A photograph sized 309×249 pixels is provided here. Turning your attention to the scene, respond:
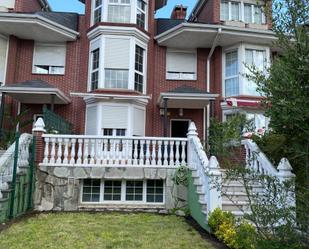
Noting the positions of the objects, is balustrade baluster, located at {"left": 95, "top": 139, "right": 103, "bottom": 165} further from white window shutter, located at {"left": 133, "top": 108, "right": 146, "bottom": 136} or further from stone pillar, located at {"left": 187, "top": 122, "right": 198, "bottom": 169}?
white window shutter, located at {"left": 133, "top": 108, "right": 146, "bottom": 136}

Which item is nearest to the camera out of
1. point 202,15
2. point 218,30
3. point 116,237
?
point 116,237

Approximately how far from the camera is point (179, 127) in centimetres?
1540

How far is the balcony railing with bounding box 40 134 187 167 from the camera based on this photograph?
31.5 feet

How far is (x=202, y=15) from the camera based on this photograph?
707 inches

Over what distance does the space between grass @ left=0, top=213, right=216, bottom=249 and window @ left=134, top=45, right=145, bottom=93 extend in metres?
7.16

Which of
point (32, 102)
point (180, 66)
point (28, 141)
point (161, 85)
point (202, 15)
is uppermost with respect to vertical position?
point (202, 15)

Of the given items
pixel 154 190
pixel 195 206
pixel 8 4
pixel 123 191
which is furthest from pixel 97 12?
pixel 195 206

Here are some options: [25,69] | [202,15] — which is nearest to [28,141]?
[25,69]

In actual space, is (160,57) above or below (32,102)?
above

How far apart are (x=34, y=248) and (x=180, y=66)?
11.5 metres

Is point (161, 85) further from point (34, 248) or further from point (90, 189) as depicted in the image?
point (34, 248)

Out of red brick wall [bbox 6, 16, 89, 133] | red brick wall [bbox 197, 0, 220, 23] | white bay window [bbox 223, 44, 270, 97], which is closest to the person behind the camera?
red brick wall [bbox 6, 16, 89, 133]

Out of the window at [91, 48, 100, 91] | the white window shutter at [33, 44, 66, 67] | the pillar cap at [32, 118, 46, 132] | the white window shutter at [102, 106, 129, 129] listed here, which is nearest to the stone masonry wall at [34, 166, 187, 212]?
the pillar cap at [32, 118, 46, 132]

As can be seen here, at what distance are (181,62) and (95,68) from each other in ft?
13.2
